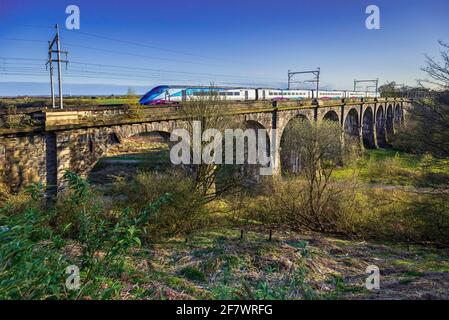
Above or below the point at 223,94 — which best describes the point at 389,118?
above

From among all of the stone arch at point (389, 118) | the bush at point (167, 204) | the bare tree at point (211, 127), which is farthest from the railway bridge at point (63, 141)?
the stone arch at point (389, 118)

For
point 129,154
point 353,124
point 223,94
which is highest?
point 223,94

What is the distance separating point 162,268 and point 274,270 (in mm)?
2481

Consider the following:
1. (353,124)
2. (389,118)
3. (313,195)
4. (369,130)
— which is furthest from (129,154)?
(389,118)

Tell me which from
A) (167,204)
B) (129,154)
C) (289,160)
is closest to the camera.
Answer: (167,204)

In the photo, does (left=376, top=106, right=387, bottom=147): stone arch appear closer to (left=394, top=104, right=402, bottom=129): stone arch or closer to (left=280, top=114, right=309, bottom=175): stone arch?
(left=394, top=104, right=402, bottom=129): stone arch

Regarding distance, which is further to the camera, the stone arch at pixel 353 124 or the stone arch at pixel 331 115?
the stone arch at pixel 353 124

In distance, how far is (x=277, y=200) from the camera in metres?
13.9

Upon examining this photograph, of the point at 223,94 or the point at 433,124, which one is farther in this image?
the point at 223,94

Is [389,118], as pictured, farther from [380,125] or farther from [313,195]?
[313,195]

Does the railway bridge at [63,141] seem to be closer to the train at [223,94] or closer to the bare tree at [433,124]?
the train at [223,94]
